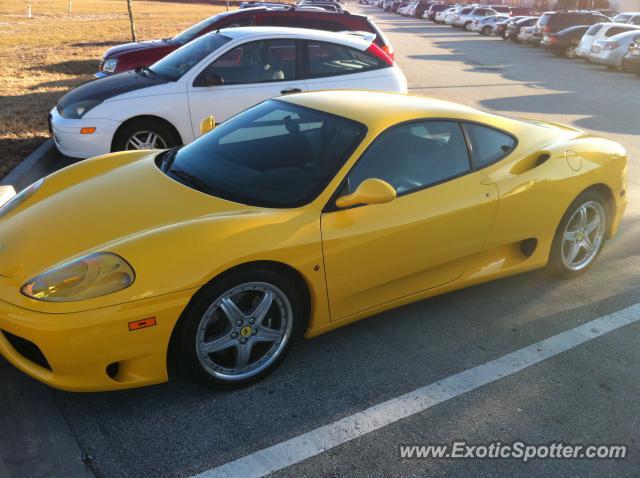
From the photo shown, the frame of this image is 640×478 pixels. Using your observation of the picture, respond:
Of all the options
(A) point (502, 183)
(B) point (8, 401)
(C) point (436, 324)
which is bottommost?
(C) point (436, 324)

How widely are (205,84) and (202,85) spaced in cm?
4

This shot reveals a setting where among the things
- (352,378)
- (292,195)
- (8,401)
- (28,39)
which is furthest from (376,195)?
(28,39)

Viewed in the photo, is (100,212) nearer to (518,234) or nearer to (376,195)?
(376,195)

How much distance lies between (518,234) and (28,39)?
20.7m

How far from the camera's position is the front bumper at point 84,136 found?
6266mm

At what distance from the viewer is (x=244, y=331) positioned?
9.98ft

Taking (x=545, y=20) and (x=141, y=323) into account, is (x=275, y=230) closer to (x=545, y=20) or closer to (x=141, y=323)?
(x=141, y=323)

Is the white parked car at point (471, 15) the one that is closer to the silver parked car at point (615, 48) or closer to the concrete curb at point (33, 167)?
the silver parked car at point (615, 48)

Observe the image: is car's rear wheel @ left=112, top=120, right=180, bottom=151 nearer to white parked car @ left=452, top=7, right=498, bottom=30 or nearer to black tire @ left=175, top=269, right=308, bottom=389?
black tire @ left=175, top=269, right=308, bottom=389

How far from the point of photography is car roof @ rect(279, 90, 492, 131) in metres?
3.58

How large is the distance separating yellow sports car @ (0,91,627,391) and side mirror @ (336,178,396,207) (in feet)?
0.04

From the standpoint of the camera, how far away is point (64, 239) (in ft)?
9.83

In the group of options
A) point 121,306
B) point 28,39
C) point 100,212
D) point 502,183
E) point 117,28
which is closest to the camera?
point 121,306

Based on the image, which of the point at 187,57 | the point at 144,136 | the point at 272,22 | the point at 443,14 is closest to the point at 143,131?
the point at 144,136
